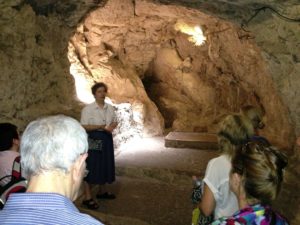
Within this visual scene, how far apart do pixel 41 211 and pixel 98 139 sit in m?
3.16

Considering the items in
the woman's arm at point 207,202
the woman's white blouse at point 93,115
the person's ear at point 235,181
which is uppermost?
the person's ear at point 235,181

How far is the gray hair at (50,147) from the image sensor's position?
1376 mm

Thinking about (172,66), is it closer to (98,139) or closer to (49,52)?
(49,52)

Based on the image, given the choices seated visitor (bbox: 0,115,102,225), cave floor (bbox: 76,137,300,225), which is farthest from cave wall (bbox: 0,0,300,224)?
seated visitor (bbox: 0,115,102,225)

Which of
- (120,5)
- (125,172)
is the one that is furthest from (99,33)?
(125,172)

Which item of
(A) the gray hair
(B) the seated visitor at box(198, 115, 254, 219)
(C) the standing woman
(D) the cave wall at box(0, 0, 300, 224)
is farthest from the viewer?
(D) the cave wall at box(0, 0, 300, 224)

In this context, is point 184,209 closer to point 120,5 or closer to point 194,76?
point 120,5

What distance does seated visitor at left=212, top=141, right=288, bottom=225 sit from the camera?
1.69 metres

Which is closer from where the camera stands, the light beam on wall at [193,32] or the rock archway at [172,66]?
the rock archway at [172,66]

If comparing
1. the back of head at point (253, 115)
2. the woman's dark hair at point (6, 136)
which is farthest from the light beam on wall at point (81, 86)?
the back of head at point (253, 115)

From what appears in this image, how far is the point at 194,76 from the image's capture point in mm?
10625

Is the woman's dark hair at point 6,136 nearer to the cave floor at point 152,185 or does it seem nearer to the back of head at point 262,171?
the cave floor at point 152,185

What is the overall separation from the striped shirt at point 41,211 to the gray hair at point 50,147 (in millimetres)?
120

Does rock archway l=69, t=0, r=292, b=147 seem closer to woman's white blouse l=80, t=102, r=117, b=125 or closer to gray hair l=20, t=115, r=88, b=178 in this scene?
woman's white blouse l=80, t=102, r=117, b=125
